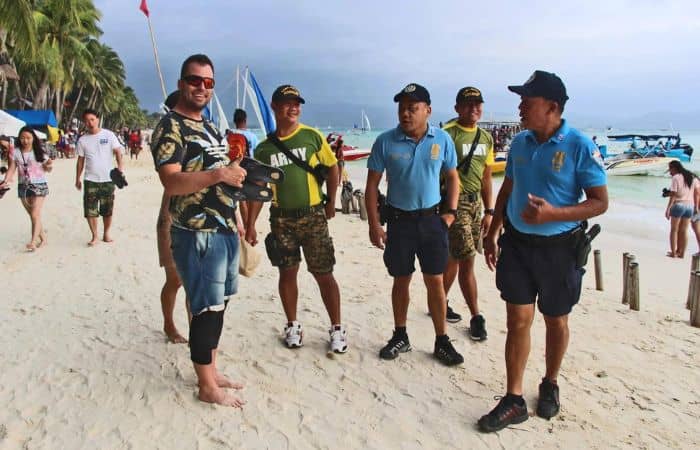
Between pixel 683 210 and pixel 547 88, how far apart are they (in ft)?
28.0

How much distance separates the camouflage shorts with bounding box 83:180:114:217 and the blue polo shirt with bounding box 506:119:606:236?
20.8 ft

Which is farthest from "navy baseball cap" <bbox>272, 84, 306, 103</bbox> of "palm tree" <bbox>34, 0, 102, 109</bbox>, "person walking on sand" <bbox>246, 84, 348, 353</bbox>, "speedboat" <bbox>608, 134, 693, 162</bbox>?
"speedboat" <bbox>608, 134, 693, 162</bbox>

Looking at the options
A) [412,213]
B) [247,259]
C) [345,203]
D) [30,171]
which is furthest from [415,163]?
[345,203]

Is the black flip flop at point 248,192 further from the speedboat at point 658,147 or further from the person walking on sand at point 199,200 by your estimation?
the speedboat at point 658,147

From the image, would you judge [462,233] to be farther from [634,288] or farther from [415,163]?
[634,288]

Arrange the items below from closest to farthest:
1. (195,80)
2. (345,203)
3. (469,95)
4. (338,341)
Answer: (195,80), (338,341), (469,95), (345,203)

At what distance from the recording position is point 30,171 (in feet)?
23.0

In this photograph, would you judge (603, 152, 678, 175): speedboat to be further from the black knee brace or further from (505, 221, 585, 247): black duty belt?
the black knee brace

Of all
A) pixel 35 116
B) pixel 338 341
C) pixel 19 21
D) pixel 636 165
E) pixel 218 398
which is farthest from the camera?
pixel 35 116

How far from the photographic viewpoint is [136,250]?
7.21 meters

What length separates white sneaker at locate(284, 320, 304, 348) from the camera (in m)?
3.96

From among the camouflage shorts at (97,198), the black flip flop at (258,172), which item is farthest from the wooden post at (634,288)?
the camouflage shorts at (97,198)

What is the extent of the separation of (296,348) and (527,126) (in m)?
2.54

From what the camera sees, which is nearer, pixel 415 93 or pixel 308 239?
pixel 415 93
